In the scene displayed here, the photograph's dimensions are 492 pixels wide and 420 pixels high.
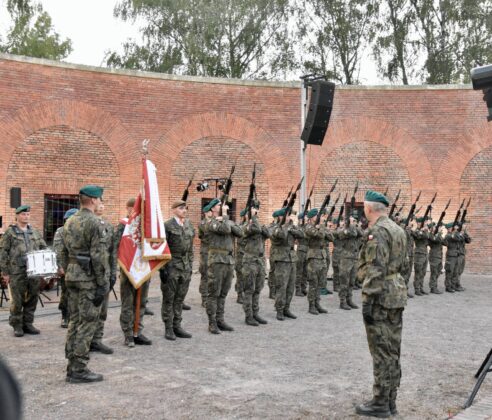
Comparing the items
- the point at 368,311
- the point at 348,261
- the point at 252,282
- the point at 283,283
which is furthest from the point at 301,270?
the point at 368,311

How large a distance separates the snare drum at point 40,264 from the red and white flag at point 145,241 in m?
1.25

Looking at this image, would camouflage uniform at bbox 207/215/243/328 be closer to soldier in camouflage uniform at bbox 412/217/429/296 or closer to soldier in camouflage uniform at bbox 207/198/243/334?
soldier in camouflage uniform at bbox 207/198/243/334

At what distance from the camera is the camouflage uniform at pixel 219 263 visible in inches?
302

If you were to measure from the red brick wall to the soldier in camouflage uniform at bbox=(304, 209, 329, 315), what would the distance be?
6660 millimetres

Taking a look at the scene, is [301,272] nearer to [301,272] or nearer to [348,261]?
[301,272]

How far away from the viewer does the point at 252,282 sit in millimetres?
8289

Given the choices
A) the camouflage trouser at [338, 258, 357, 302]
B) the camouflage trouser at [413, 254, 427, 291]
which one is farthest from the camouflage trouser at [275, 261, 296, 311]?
the camouflage trouser at [413, 254, 427, 291]

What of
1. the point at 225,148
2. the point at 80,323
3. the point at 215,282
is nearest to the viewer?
the point at 80,323

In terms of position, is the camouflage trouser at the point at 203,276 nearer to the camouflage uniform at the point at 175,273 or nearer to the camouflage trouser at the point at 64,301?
the camouflage uniform at the point at 175,273

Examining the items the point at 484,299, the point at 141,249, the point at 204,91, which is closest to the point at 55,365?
the point at 141,249

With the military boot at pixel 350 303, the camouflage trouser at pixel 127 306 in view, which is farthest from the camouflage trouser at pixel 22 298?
the military boot at pixel 350 303

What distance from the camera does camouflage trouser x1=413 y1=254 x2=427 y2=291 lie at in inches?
491

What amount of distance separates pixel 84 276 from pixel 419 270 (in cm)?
924

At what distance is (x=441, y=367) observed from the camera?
591cm
